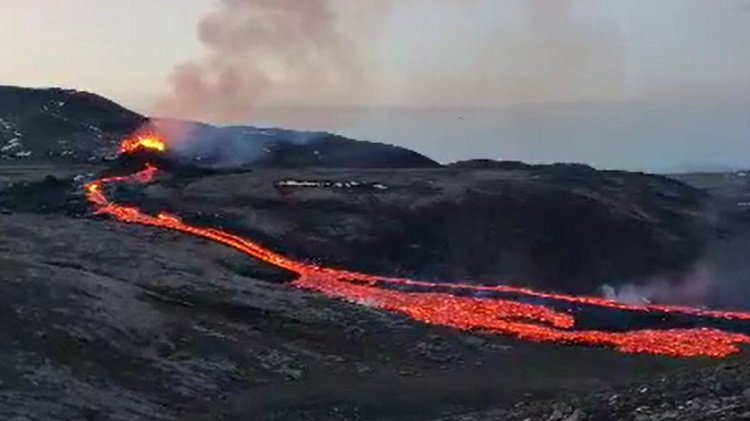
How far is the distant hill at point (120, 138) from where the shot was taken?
4737 inches

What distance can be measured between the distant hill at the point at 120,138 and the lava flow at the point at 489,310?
50479 millimetres

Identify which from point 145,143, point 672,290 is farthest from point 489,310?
point 145,143

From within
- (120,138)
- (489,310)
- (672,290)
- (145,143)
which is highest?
(120,138)

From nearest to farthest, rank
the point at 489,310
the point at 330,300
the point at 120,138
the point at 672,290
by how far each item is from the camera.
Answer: the point at 330,300
the point at 489,310
the point at 672,290
the point at 120,138

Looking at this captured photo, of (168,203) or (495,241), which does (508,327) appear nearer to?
(495,241)

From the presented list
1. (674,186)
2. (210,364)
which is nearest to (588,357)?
(210,364)

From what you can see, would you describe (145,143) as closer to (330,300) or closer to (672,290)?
(672,290)

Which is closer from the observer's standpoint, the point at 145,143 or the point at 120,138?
the point at 145,143

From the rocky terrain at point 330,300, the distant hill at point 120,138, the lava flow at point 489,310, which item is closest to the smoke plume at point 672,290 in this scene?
the rocky terrain at point 330,300

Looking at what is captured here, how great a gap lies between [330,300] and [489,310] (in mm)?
8519

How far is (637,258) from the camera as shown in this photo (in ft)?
247

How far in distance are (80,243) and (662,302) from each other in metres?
34.9

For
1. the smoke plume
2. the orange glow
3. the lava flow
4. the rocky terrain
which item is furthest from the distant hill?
the smoke plume

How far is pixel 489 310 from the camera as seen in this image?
185ft
